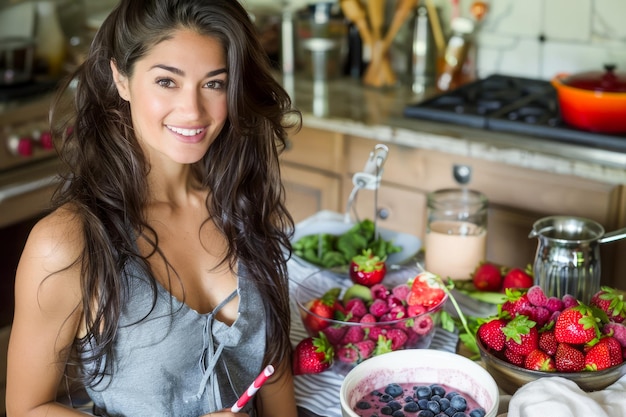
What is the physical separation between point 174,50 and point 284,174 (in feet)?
5.44

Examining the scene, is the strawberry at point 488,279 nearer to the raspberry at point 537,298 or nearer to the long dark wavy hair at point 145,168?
the raspberry at point 537,298

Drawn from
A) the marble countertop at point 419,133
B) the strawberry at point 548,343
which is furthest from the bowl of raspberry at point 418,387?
the marble countertop at point 419,133

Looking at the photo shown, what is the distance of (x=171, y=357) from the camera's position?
4.46 feet

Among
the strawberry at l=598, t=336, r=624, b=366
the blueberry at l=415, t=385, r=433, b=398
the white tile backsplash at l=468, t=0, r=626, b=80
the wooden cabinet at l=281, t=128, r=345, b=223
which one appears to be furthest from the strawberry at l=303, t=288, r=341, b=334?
the white tile backsplash at l=468, t=0, r=626, b=80

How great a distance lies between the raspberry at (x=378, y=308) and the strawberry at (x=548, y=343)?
0.26 metres

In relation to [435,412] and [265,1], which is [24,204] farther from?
[435,412]

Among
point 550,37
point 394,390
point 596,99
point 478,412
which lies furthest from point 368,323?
point 550,37

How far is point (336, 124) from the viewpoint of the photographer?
8.96 feet

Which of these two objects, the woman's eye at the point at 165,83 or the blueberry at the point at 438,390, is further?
the woman's eye at the point at 165,83

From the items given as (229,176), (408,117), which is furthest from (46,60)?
(229,176)

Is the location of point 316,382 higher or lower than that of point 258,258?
lower

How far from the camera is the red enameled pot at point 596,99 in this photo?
7.65 feet

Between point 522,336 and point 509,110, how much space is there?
4.90 feet

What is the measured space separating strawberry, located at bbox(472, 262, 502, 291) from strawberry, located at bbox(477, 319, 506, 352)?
1.03 feet
